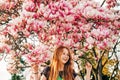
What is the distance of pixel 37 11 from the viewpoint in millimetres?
10891

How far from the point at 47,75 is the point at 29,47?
5966 millimetres

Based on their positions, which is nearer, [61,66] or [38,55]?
[61,66]

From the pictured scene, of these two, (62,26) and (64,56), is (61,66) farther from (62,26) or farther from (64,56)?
(62,26)

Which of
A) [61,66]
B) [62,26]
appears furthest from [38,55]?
[61,66]

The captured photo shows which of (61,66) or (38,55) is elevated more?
(38,55)

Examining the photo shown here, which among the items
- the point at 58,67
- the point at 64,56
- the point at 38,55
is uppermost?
the point at 38,55

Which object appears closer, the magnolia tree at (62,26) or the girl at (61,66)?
the girl at (61,66)

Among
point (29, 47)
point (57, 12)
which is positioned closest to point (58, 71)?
point (57, 12)

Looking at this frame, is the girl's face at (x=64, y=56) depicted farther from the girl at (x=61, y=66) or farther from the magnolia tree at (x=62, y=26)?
the magnolia tree at (x=62, y=26)

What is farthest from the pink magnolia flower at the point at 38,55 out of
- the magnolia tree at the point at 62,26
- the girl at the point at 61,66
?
the girl at the point at 61,66

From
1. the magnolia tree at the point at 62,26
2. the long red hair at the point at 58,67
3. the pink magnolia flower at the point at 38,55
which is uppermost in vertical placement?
the magnolia tree at the point at 62,26

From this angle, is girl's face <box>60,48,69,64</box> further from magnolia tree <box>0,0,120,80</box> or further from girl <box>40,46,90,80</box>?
magnolia tree <box>0,0,120,80</box>

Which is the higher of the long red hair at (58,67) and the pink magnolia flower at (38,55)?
the pink magnolia flower at (38,55)

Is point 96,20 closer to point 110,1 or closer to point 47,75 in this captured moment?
point 110,1
